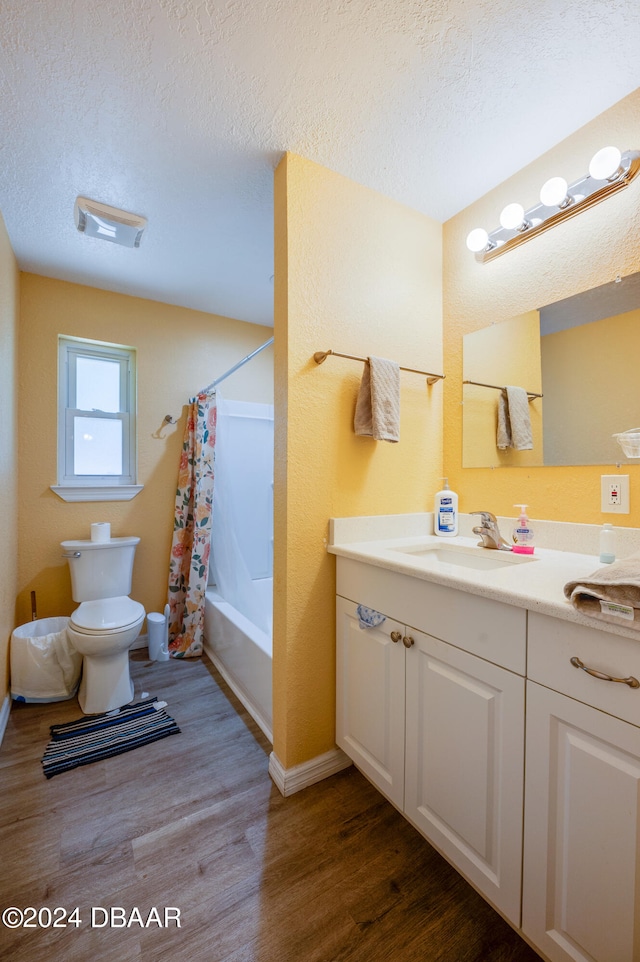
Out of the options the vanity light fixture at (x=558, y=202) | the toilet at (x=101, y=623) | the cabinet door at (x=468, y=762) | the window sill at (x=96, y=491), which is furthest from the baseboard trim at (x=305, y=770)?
the vanity light fixture at (x=558, y=202)

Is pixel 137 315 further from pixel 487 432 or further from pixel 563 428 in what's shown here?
pixel 563 428

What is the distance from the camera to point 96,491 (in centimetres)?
247

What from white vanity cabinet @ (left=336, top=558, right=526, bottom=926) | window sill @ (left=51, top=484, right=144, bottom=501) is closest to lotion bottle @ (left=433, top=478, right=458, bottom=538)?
white vanity cabinet @ (left=336, top=558, right=526, bottom=926)

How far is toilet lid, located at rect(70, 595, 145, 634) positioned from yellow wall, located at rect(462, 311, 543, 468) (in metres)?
1.80

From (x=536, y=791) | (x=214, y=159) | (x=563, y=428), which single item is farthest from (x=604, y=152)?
(x=536, y=791)

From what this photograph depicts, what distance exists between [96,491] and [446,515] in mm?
2138

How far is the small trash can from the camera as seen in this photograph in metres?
1.94

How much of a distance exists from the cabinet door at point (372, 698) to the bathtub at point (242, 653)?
377 millimetres

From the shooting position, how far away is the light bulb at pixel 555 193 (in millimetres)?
1271

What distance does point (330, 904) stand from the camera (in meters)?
1.04

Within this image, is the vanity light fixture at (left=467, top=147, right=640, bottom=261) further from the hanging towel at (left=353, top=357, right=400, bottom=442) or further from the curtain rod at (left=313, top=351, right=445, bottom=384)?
the hanging towel at (left=353, top=357, right=400, bottom=442)

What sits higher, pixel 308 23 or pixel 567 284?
pixel 308 23

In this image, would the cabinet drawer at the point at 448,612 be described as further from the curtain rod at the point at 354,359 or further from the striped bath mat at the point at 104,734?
the striped bath mat at the point at 104,734

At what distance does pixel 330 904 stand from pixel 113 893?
23.7 inches
